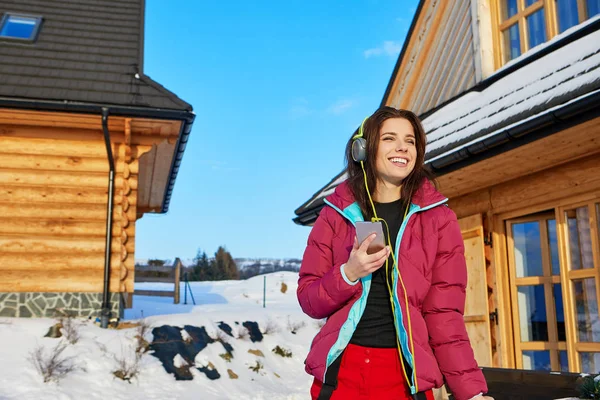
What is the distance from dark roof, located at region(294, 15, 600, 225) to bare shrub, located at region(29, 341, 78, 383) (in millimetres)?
4830

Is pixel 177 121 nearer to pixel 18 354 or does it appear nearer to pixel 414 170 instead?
pixel 18 354

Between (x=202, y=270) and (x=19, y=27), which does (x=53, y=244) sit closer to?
(x=19, y=27)

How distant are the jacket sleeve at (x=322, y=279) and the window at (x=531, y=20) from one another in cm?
521

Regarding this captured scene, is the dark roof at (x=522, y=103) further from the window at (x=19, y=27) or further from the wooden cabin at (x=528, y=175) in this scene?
the window at (x=19, y=27)

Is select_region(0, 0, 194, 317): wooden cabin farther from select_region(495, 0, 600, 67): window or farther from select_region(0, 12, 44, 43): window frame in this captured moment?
select_region(495, 0, 600, 67): window

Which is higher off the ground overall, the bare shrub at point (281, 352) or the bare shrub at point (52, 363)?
the bare shrub at point (52, 363)

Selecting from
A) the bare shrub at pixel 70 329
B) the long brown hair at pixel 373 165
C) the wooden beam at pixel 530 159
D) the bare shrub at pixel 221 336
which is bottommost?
the bare shrub at pixel 221 336

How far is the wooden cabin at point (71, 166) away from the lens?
838 centimetres

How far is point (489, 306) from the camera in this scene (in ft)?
20.7

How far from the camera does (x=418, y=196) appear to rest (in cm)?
205

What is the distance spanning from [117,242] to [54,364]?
2.41 metres

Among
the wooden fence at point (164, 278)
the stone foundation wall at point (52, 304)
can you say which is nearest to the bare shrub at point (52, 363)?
the stone foundation wall at point (52, 304)

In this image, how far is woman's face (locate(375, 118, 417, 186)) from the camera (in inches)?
80.9

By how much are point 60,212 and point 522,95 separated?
6678 millimetres
